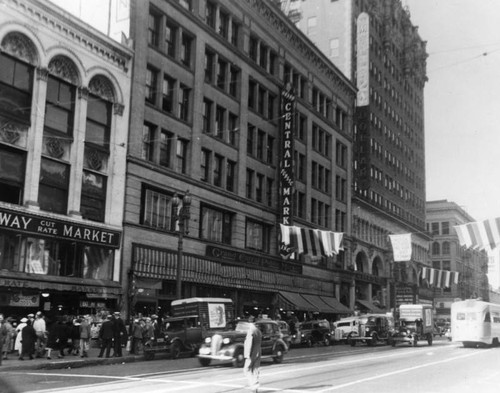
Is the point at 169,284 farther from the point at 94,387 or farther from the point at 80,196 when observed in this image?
the point at 94,387

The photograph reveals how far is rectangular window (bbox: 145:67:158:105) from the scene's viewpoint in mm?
35219

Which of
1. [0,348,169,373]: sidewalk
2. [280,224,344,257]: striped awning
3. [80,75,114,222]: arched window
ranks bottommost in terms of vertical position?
[0,348,169,373]: sidewalk

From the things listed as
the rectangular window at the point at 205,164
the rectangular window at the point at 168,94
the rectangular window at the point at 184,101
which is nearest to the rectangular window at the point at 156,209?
the rectangular window at the point at 205,164

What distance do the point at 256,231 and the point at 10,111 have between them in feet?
71.8

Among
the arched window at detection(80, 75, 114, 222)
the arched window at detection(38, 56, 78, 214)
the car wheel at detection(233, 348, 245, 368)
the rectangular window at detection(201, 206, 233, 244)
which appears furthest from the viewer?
the rectangular window at detection(201, 206, 233, 244)

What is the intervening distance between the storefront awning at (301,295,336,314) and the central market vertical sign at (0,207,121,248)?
21854mm

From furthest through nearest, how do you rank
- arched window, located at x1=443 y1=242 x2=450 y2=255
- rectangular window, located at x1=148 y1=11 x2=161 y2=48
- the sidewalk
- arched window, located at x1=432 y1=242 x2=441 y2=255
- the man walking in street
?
1. arched window, located at x1=432 y1=242 x2=441 y2=255
2. arched window, located at x1=443 y1=242 x2=450 y2=255
3. rectangular window, located at x1=148 y1=11 x2=161 y2=48
4. the sidewalk
5. the man walking in street

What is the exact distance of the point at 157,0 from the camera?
117 feet

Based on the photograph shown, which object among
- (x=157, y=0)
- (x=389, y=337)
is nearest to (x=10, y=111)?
(x=157, y=0)

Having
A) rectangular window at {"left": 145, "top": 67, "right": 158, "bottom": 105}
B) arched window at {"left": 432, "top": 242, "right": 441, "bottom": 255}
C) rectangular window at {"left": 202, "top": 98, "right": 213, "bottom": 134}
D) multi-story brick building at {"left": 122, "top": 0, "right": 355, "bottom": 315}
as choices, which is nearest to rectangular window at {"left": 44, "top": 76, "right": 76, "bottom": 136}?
multi-story brick building at {"left": 122, "top": 0, "right": 355, "bottom": 315}

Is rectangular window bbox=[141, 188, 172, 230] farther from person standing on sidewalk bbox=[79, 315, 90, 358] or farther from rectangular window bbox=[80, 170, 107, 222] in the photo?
person standing on sidewalk bbox=[79, 315, 90, 358]

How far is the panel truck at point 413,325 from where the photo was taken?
39.2m

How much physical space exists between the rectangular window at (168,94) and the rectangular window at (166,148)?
1.47 m

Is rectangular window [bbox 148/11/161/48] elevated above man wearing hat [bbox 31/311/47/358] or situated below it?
above
